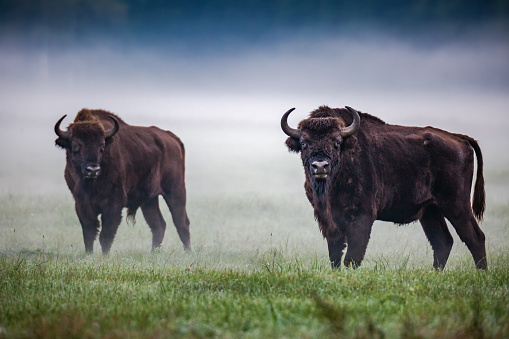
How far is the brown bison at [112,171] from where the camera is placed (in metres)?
12.9

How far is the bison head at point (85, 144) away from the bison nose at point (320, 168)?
4.77 metres

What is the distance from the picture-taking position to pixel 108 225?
43.9 ft

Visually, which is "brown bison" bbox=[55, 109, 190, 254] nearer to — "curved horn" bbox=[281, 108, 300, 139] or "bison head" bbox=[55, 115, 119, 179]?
"bison head" bbox=[55, 115, 119, 179]

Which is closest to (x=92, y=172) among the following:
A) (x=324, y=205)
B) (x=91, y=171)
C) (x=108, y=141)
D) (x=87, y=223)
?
(x=91, y=171)

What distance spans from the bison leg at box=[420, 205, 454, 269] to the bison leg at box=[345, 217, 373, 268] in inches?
88.9

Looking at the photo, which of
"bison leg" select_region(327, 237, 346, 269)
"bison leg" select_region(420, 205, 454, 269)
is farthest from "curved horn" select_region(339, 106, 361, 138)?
"bison leg" select_region(420, 205, 454, 269)

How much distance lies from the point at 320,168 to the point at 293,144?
1.10m

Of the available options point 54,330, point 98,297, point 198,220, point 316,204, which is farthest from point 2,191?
point 54,330

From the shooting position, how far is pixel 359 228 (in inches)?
397

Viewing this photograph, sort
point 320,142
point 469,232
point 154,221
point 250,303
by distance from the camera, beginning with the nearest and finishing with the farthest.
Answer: point 250,303 < point 320,142 < point 469,232 < point 154,221

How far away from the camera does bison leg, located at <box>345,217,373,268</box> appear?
1002 centimetres

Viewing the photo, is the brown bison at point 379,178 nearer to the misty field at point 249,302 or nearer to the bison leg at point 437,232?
the bison leg at point 437,232

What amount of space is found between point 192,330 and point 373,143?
21.9 feet

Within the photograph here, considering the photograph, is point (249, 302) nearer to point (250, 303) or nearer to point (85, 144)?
point (250, 303)
